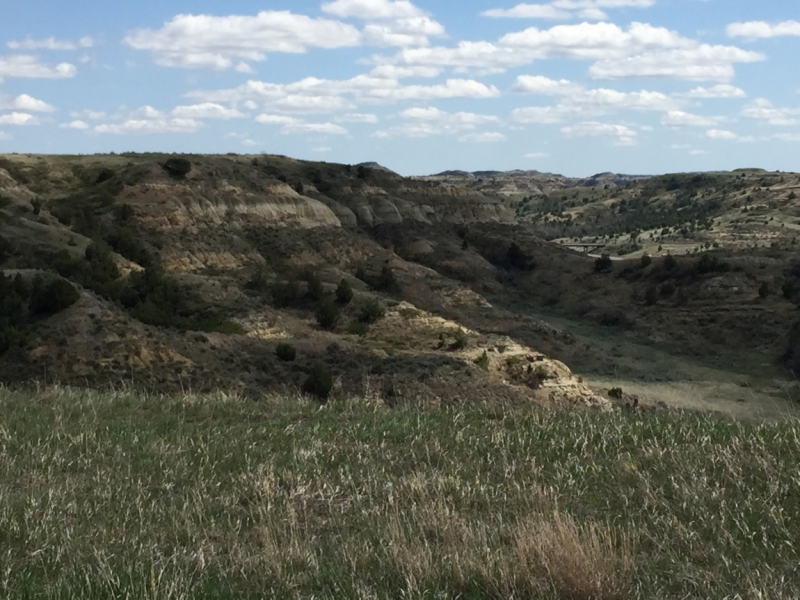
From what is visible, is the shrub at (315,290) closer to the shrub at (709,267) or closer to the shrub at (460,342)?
the shrub at (460,342)

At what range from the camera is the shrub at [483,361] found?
3253cm

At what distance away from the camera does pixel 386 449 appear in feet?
25.6

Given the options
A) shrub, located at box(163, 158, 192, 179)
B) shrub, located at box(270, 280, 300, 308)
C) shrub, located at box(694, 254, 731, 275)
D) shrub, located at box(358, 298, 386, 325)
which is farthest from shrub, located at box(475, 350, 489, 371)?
shrub, located at box(163, 158, 192, 179)

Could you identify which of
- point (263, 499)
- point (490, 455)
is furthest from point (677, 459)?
point (263, 499)

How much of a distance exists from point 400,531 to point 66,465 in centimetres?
365

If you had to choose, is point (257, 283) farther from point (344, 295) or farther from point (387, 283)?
point (387, 283)

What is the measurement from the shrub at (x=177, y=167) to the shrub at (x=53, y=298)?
29681 mm

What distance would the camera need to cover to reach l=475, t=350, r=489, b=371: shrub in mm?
32531

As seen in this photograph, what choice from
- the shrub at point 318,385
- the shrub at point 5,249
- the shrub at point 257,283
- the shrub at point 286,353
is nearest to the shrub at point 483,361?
the shrub at point 286,353

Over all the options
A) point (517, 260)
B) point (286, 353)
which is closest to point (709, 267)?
point (517, 260)

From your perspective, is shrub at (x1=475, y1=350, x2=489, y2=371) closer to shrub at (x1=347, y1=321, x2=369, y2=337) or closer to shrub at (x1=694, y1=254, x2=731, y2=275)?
shrub at (x1=347, y1=321, x2=369, y2=337)

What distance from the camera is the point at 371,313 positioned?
4106 cm

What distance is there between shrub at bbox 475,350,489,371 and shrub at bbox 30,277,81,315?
1521 centimetres

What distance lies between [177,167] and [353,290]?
61.9ft
